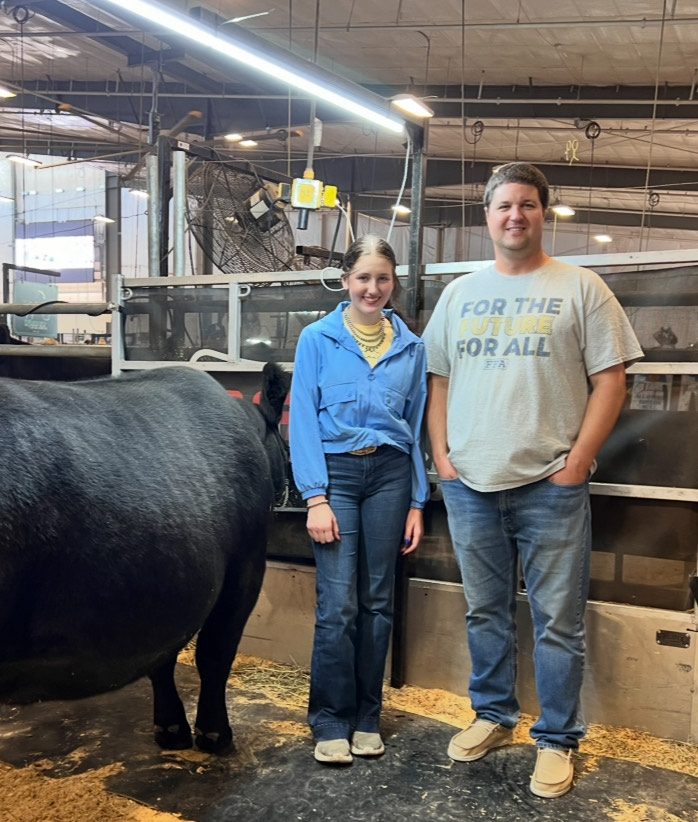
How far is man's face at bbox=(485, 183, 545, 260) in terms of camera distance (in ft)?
7.66

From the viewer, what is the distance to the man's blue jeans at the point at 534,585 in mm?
2365

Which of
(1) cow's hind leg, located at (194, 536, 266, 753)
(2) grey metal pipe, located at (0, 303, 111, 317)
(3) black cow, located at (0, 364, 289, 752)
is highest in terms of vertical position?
(2) grey metal pipe, located at (0, 303, 111, 317)

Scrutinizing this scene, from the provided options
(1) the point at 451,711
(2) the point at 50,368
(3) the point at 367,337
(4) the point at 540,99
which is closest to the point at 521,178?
(3) the point at 367,337

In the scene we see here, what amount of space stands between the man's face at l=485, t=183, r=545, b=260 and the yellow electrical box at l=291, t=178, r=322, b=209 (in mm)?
1890

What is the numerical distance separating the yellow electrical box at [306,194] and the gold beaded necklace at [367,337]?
172 cm

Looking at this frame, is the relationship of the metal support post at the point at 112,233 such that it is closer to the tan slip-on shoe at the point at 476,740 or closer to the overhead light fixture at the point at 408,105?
the overhead light fixture at the point at 408,105

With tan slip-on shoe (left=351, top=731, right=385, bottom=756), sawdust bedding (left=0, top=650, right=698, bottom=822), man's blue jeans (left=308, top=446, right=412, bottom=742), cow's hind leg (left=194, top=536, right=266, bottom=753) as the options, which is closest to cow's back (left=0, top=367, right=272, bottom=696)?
cow's hind leg (left=194, top=536, right=266, bottom=753)

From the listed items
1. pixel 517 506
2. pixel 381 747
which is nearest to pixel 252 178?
pixel 517 506

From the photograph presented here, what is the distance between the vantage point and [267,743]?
273 cm

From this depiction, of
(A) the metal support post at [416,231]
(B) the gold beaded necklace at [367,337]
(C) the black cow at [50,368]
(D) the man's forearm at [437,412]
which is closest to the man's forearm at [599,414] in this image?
(D) the man's forearm at [437,412]

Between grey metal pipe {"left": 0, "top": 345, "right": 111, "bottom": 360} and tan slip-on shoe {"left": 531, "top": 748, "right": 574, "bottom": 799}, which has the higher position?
grey metal pipe {"left": 0, "top": 345, "right": 111, "bottom": 360}

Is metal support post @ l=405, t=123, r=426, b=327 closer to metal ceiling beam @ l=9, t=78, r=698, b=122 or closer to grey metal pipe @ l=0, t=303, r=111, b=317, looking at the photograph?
grey metal pipe @ l=0, t=303, r=111, b=317

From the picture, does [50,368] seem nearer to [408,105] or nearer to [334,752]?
[408,105]

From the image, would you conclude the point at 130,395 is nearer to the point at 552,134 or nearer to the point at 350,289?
the point at 350,289
